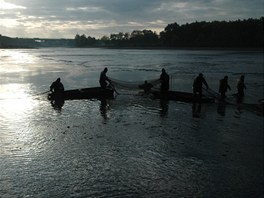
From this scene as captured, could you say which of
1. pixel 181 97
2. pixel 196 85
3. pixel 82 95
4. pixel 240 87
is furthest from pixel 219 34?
pixel 82 95

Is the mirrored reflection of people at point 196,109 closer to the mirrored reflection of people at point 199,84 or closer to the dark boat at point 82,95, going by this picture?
the mirrored reflection of people at point 199,84

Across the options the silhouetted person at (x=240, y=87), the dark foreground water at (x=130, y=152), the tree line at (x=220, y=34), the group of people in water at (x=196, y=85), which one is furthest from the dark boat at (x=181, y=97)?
the tree line at (x=220, y=34)

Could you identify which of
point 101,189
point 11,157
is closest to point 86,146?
point 11,157

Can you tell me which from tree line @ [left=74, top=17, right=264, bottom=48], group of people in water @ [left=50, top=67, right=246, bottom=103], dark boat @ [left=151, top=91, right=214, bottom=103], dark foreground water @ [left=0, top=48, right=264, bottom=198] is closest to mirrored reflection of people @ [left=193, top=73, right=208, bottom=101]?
group of people in water @ [left=50, top=67, right=246, bottom=103]

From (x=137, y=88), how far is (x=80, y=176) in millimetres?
18784

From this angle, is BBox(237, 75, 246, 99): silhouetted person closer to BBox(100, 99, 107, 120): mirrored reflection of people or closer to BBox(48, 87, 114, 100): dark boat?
BBox(48, 87, 114, 100): dark boat

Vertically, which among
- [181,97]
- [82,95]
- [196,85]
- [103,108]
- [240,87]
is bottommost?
[103,108]

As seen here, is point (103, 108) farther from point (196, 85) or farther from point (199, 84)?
point (199, 84)

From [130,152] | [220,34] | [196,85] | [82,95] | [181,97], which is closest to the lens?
[130,152]

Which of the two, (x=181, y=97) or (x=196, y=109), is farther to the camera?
(x=181, y=97)

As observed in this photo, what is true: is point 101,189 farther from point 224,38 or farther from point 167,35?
point 167,35

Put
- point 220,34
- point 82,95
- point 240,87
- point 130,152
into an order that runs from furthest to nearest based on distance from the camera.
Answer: point 220,34 → point 82,95 → point 240,87 → point 130,152

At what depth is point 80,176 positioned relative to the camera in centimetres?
1065

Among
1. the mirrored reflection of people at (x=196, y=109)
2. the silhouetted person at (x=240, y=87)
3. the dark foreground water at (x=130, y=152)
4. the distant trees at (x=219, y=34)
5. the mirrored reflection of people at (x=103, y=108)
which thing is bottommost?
the mirrored reflection of people at (x=103, y=108)
